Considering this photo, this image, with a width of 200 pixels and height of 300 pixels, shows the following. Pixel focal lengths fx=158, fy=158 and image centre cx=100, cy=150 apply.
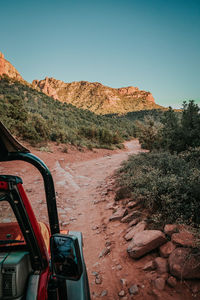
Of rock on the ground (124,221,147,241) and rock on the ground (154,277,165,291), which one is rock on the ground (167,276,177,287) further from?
rock on the ground (124,221,147,241)

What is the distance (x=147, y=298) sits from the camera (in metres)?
1.86

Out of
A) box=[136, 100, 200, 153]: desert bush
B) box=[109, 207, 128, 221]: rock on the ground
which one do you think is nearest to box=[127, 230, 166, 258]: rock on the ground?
box=[109, 207, 128, 221]: rock on the ground

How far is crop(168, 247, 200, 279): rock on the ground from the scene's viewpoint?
1822mm

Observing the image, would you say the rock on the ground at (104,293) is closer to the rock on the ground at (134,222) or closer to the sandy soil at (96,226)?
the sandy soil at (96,226)

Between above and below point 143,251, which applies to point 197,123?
above

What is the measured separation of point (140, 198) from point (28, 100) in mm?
23656

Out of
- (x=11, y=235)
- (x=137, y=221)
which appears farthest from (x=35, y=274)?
(x=137, y=221)

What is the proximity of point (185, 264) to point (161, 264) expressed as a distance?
0.35m

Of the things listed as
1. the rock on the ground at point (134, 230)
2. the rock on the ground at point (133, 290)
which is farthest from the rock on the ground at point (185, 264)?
the rock on the ground at point (134, 230)

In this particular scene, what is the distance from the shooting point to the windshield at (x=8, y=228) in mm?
1067

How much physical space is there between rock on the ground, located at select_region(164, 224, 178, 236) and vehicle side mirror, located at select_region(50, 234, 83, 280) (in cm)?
201

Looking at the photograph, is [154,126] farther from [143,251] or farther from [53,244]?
[53,244]

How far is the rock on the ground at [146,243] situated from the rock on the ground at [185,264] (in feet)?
0.98

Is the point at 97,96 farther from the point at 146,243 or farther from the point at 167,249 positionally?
the point at 167,249
